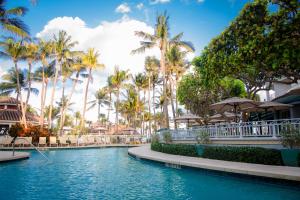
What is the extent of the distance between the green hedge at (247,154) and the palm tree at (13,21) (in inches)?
611

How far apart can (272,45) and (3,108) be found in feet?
149

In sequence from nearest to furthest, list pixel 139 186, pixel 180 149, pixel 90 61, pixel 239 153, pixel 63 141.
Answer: pixel 139 186
pixel 239 153
pixel 180 149
pixel 63 141
pixel 90 61

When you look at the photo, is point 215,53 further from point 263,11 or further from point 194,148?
point 194,148

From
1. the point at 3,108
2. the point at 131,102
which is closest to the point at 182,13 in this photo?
the point at 131,102

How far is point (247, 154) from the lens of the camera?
461 inches

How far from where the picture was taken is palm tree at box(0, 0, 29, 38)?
17391 mm

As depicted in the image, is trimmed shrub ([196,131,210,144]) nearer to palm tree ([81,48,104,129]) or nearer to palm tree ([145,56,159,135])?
palm tree ([145,56,159,135])

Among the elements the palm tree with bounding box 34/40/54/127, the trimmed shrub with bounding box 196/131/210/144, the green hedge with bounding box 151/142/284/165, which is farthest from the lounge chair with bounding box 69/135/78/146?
the trimmed shrub with bounding box 196/131/210/144

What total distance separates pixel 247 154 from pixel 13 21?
18311 mm

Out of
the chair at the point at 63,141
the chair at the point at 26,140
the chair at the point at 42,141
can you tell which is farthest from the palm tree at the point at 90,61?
the chair at the point at 26,140

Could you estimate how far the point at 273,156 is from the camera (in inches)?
424

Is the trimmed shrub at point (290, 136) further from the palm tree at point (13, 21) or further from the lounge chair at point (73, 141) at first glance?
the lounge chair at point (73, 141)

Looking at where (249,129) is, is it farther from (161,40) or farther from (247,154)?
(161,40)

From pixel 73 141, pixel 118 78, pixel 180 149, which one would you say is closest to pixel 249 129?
pixel 180 149
